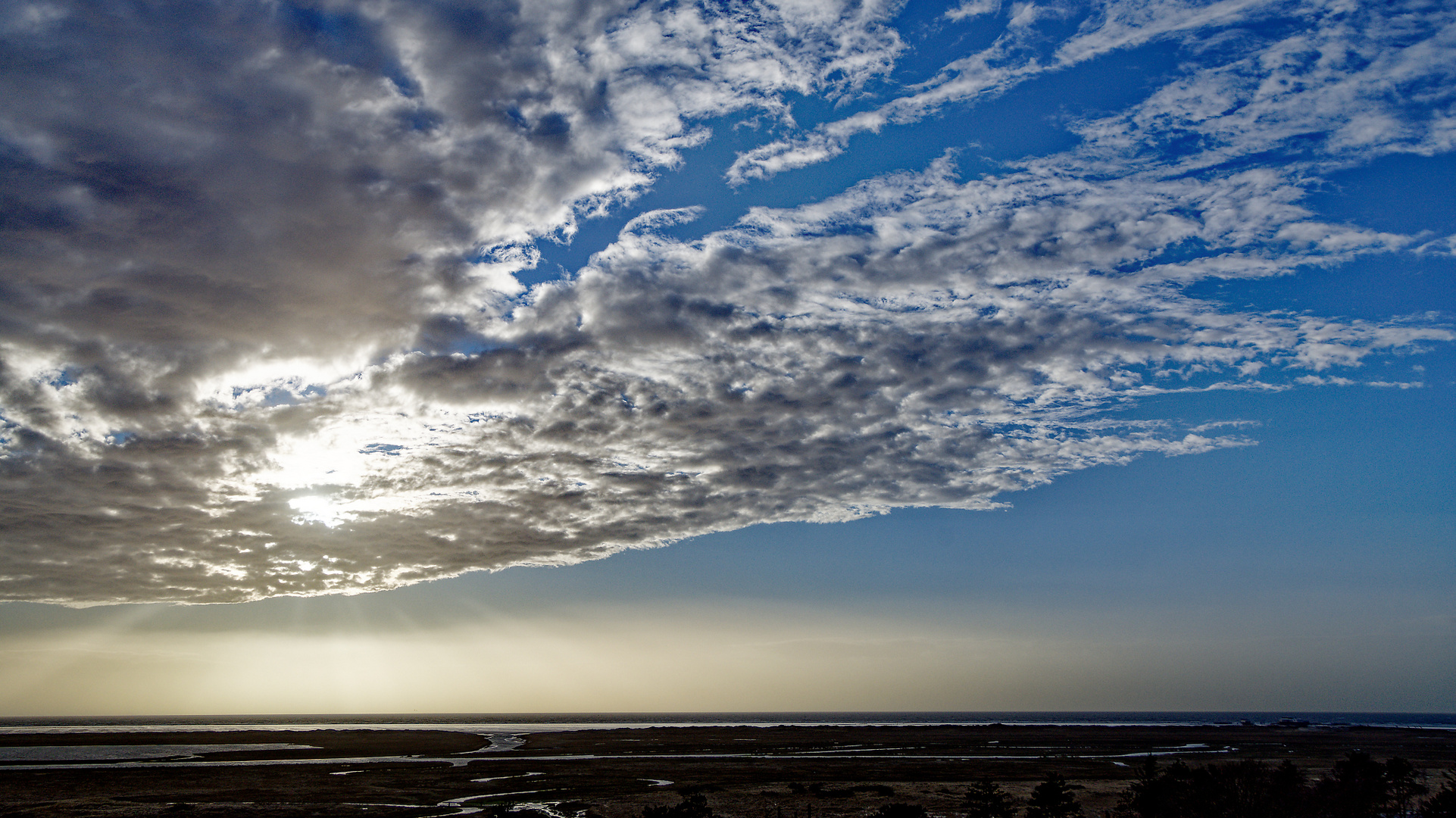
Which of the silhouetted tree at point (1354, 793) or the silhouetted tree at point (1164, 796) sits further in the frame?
the silhouetted tree at point (1354, 793)

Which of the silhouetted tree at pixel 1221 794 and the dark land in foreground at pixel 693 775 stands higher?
the silhouetted tree at pixel 1221 794

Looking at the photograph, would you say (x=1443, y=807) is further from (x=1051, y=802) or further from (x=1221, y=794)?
(x=1051, y=802)

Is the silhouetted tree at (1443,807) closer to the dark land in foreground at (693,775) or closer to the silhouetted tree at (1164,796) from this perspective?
the dark land in foreground at (693,775)

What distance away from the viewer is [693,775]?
75.2 m

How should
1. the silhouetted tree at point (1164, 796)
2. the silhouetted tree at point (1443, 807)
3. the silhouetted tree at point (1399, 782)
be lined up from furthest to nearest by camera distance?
the silhouetted tree at point (1399, 782), the silhouetted tree at point (1164, 796), the silhouetted tree at point (1443, 807)

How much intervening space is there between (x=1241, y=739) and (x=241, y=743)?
170 meters

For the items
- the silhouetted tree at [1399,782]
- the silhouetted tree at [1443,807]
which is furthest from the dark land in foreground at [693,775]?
the silhouetted tree at [1443,807]

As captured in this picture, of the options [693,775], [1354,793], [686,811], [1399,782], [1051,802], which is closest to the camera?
[1051,802]

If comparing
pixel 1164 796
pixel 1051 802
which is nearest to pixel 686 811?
pixel 1051 802

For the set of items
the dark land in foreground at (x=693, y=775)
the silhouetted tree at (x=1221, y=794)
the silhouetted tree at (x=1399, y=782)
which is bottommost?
the dark land in foreground at (x=693, y=775)

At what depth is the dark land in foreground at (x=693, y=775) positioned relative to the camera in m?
50.4

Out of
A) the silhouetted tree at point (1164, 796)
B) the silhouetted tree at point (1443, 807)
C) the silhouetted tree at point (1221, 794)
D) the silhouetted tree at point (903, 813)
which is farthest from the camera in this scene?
Answer: the silhouetted tree at point (1164, 796)

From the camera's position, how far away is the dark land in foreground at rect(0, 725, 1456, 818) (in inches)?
1984

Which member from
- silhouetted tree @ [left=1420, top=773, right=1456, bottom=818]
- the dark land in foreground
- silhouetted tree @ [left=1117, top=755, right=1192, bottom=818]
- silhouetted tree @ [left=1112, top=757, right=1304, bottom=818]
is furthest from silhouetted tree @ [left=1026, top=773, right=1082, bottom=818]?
silhouetted tree @ [left=1420, top=773, right=1456, bottom=818]
